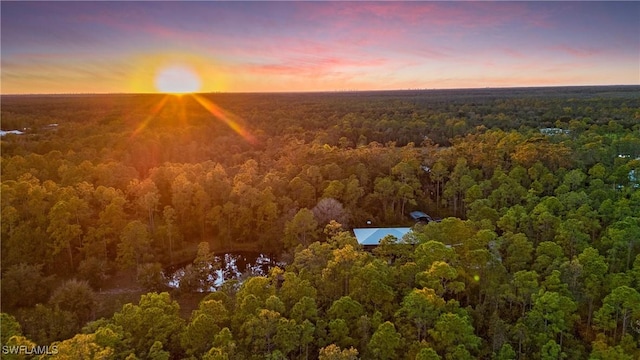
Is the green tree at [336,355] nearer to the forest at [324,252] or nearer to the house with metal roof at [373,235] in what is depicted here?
the forest at [324,252]

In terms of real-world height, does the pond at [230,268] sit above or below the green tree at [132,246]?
below

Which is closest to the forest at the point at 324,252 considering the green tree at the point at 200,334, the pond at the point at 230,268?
the green tree at the point at 200,334

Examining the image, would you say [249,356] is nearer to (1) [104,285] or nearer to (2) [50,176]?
(1) [104,285]

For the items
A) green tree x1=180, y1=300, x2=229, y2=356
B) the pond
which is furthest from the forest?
the pond

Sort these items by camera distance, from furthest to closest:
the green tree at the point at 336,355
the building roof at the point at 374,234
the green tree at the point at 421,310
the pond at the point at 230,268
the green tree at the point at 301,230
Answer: the building roof at the point at 374,234
the green tree at the point at 301,230
the pond at the point at 230,268
the green tree at the point at 421,310
the green tree at the point at 336,355

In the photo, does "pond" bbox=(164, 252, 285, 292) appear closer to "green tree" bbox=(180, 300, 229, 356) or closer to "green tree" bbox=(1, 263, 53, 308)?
"green tree" bbox=(1, 263, 53, 308)
